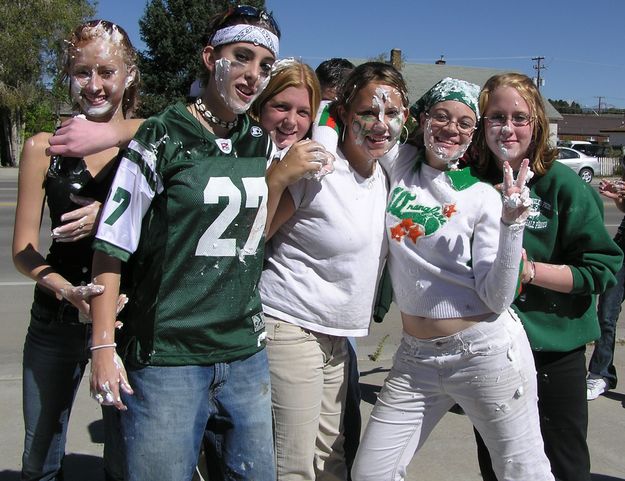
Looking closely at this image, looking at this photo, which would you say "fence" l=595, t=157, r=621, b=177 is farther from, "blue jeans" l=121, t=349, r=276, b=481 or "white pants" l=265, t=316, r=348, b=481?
"blue jeans" l=121, t=349, r=276, b=481

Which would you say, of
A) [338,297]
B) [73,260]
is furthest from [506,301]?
[73,260]

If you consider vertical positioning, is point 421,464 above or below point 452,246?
below

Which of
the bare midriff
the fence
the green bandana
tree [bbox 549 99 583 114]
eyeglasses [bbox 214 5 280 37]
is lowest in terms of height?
the bare midriff

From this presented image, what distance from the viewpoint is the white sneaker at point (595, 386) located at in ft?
14.7

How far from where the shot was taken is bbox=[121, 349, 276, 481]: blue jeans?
199 cm

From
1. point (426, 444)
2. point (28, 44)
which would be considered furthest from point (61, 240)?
point (28, 44)

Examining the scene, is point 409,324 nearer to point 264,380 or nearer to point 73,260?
point 264,380

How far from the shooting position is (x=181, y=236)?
1973 millimetres

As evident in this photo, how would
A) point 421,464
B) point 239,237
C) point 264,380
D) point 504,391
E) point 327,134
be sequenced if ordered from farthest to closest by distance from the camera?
point 421,464 < point 327,134 < point 504,391 < point 264,380 < point 239,237

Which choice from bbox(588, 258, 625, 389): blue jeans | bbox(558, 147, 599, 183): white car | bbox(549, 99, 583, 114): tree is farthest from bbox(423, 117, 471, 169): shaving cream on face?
bbox(549, 99, 583, 114): tree

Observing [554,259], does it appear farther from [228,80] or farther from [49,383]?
[49,383]

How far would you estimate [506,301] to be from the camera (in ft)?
7.67

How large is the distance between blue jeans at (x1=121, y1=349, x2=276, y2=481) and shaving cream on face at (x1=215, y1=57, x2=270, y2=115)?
815 millimetres

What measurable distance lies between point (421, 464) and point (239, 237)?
6.67ft
